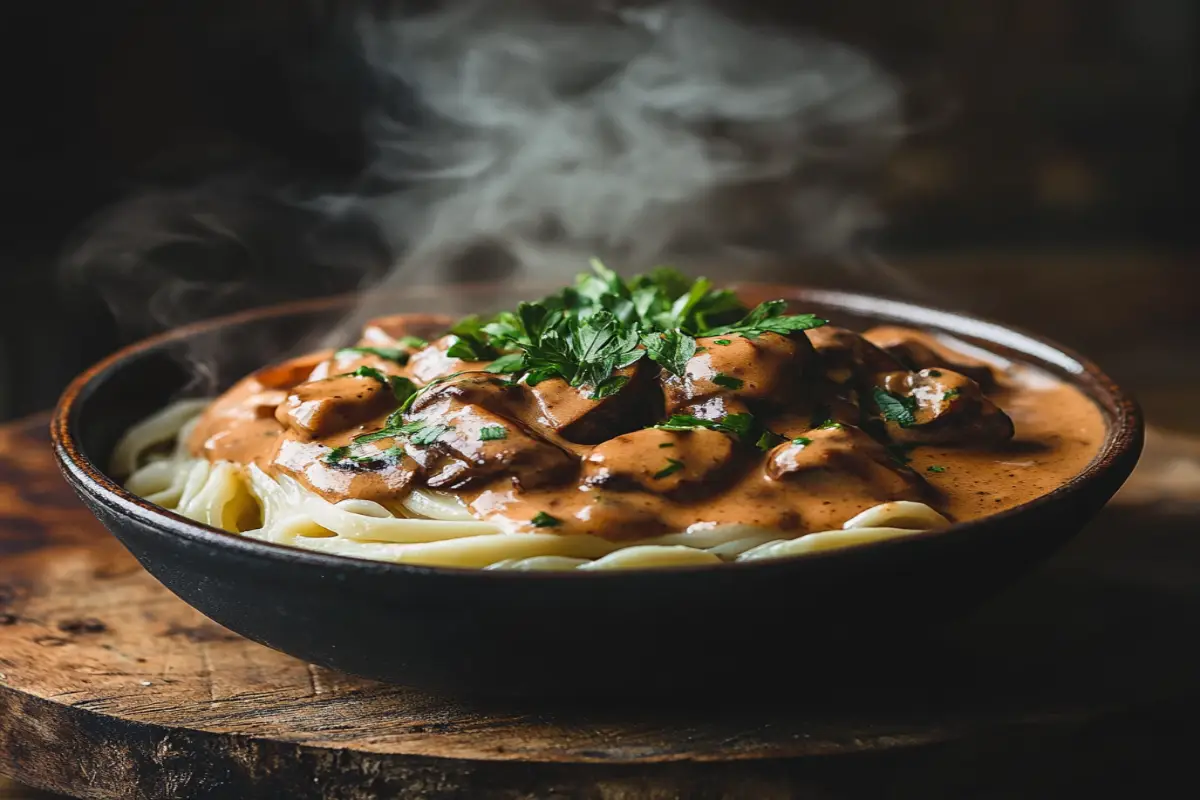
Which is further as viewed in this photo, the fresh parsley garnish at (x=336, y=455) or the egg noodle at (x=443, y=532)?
the fresh parsley garnish at (x=336, y=455)

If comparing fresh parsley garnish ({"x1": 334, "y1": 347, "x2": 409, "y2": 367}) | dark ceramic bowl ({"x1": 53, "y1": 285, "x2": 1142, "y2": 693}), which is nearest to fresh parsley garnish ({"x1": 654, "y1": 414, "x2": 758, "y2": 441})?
dark ceramic bowl ({"x1": 53, "y1": 285, "x2": 1142, "y2": 693})

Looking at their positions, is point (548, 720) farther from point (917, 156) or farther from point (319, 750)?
point (917, 156)

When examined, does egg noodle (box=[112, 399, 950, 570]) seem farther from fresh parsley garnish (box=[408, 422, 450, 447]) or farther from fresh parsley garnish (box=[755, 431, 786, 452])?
fresh parsley garnish (box=[755, 431, 786, 452])

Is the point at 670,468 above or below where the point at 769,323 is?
below

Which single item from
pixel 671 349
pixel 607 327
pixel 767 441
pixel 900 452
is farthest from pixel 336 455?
pixel 900 452

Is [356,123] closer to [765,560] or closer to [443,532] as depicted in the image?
[443,532]

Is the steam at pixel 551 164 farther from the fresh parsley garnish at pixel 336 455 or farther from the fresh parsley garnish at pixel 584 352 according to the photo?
the fresh parsley garnish at pixel 336 455

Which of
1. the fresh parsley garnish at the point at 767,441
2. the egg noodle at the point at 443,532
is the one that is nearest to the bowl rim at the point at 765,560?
the egg noodle at the point at 443,532
